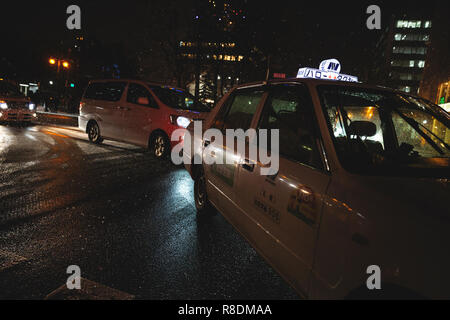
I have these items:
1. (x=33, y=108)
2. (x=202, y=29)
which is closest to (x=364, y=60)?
(x=202, y=29)

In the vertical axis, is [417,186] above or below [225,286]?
above

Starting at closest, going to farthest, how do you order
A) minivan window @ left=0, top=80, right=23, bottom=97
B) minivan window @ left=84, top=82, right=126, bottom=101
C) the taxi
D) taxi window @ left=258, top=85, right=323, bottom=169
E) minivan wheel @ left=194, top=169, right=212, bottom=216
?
the taxi < taxi window @ left=258, top=85, right=323, bottom=169 < minivan wheel @ left=194, top=169, right=212, bottom=216 < minivan window @ left=84, top=82, right=126, bottom=101 < minivan window @ left=0, top=80, right=23, bottom=97

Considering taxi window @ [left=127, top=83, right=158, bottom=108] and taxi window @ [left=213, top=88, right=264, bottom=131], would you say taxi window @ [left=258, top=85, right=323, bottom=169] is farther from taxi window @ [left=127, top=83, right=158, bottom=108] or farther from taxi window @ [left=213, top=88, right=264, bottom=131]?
taxi window @ [left=127, top=83, right=158, bottom=108]

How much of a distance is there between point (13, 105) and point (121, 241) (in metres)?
13.5

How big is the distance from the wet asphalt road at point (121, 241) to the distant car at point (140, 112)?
6.48 feet

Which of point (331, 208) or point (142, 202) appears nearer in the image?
point (331, 208)

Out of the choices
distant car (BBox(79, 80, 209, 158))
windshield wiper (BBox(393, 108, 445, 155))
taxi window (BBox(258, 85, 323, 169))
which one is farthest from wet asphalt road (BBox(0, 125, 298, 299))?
distant car (BBox(79, 80, 209, 158))

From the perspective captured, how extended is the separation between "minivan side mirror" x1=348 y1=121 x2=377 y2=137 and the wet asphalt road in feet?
4.69

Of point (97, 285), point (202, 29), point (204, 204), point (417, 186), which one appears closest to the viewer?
point (417, 186)

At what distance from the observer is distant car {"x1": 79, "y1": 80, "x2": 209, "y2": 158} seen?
7.96 meters

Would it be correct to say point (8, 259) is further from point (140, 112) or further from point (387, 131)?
point (140, 112)

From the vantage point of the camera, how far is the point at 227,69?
974 inches

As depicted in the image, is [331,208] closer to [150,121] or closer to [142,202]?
[142,202]

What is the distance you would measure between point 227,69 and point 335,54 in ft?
40.1
